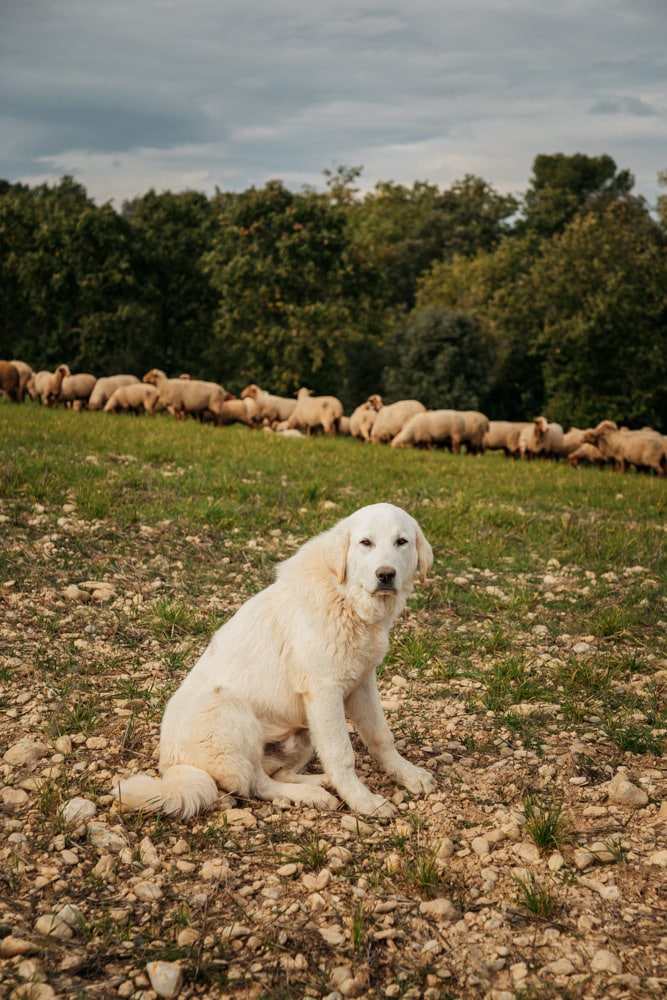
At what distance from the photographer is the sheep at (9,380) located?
87.4ft

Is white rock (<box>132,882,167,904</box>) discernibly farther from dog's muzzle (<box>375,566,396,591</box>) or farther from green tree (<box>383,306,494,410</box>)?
green tree (<box>383,306,494,410</box>)

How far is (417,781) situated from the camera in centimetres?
464

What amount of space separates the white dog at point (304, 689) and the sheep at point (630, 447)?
869 inches

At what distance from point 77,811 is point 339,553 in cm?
182

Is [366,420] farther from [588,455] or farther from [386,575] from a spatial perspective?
[386,575]

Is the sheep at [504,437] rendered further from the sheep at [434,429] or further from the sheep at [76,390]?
the sheep at [76,390]

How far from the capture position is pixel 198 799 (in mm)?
4090

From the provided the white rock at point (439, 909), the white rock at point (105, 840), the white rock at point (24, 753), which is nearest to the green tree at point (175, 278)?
the white rock at point (24, 753)

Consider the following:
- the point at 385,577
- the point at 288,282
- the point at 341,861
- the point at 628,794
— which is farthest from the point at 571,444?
the point at 341,861

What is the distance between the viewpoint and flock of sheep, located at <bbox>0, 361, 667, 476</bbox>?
1048 inches

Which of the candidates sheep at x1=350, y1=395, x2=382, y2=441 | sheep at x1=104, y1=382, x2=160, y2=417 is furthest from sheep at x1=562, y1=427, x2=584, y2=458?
sheep at x1=104, y1=382, x2=160, y2=417

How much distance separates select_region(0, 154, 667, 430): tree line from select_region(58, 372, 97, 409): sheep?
38.1 ft

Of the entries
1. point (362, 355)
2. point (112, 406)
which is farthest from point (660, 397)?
point (112, 406)

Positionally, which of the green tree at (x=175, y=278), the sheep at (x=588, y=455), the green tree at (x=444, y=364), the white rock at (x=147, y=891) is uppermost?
the green tree at (x=175, y=278)
